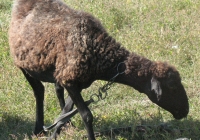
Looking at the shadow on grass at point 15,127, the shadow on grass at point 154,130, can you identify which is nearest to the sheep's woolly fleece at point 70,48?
the shadow on grass at point 154,130

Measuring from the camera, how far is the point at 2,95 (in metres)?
8.66

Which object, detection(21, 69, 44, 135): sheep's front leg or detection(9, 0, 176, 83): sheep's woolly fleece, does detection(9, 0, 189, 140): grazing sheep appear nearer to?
detection(9, 0, 176, 83): sheep's woolly fleece

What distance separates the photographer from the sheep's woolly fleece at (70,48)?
619 cm

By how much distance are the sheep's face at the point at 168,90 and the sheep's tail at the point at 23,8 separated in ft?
6.62

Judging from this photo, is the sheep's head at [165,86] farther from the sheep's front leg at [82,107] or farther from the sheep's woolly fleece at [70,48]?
the sheep's front leg at [82,107]

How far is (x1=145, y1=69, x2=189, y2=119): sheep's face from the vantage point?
6227mm

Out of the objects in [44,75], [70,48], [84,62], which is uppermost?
[70,48]

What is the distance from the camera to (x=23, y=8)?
699 centimetres

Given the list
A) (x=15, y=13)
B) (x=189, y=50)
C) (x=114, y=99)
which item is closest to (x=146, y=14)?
(x=189, y=50)

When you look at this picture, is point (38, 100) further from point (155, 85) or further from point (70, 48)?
point (155, 85)

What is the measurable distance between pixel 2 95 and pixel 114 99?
1961mm

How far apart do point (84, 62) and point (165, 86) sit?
1.06 metres

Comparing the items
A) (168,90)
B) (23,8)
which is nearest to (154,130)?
(168,90)

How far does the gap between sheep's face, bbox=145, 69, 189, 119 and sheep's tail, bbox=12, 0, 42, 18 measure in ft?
6.62
